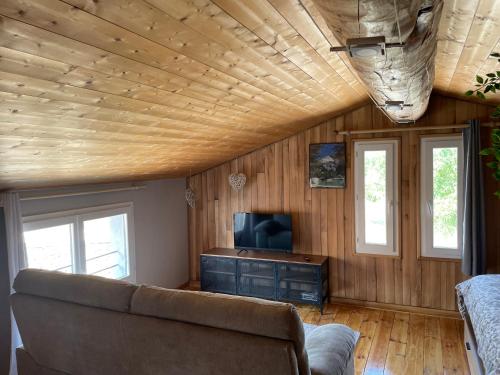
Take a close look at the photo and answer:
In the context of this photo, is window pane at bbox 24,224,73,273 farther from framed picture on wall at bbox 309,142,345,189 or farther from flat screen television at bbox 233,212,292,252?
framed picture on wall at bbox 309,142,345,189

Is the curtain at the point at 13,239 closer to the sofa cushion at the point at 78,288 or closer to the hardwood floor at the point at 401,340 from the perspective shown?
the sofa cushion at the point at 78,288

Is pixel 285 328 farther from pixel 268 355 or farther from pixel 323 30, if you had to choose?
pixel 323 30

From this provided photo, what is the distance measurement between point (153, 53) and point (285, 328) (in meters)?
1.39

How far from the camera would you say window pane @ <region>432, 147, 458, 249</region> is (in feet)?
14.1

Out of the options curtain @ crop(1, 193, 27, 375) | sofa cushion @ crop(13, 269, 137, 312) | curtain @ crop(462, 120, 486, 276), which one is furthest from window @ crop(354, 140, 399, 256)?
curtain @ crop(1, 193, 27, 375)

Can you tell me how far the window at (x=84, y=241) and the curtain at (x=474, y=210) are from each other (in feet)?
12.4

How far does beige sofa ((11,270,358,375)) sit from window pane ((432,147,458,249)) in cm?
253

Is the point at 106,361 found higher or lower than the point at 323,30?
lower

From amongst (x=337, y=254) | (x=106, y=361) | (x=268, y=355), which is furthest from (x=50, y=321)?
(x=337, y=254)

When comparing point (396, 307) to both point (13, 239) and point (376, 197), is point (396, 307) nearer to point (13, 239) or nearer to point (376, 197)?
point (376, 197)

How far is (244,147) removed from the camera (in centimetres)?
481

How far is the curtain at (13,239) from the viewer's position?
10.2ft

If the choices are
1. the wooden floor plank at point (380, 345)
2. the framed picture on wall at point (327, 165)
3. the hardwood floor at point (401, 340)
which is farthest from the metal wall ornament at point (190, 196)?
the wooden floor plank at point (380, 345)

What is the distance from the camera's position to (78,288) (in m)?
2.26
